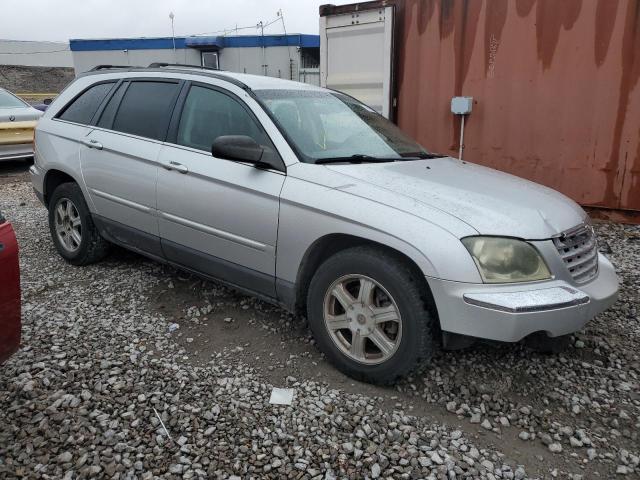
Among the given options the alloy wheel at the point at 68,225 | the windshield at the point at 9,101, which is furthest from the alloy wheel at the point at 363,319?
the windshield at the point at 9,101

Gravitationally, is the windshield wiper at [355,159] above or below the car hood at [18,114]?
above

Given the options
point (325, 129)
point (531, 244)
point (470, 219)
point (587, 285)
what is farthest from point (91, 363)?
point (587, 285)

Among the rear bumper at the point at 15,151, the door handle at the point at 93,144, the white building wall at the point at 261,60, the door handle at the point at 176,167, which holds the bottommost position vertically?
the rear bumper at the point at 15,151

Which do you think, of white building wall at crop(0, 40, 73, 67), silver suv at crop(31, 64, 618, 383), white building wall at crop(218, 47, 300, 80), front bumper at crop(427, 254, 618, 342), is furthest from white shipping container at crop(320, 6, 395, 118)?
white building wall at crop(0, 40, 73, 67)

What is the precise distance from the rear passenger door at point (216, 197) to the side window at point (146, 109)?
0.14 m

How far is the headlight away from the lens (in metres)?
2.41

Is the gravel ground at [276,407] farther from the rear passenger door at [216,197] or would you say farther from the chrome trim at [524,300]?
the chrome trim at [524,300]

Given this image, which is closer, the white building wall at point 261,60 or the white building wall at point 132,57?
the white building wall at point 261,60

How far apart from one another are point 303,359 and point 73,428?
1284 millimetres

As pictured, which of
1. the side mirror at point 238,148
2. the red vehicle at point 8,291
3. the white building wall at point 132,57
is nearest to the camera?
the red vehicle at point 8,291

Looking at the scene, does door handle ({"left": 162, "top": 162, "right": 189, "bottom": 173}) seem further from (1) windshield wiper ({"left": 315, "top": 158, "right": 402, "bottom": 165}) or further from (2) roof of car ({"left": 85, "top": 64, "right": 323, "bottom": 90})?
(1) windshield wiper ({"left": 315, "top": 158, "right": 402, "bottom": 165})

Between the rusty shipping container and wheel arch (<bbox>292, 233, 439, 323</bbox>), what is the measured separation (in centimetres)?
404

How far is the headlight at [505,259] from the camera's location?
241 cm

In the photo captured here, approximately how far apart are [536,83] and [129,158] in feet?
14.9
